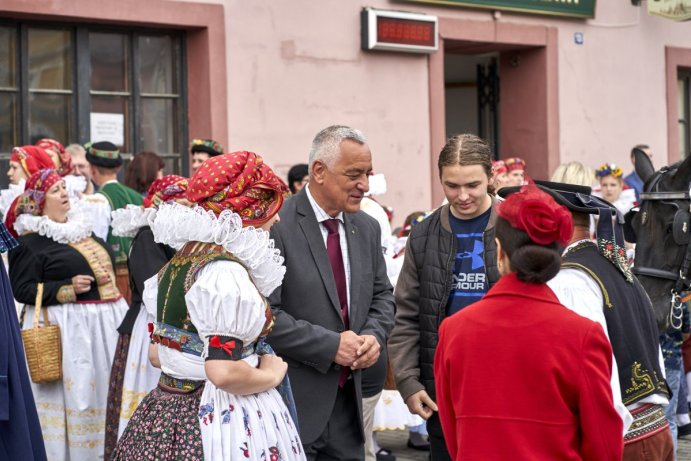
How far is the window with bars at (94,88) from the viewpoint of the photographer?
33.7 feet

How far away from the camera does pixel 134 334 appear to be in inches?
288

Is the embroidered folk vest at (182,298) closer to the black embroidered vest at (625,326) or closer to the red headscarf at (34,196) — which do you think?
the black embroidered vest at (625,326)

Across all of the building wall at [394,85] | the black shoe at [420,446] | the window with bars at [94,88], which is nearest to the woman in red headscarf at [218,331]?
the black shoe at [420,446]

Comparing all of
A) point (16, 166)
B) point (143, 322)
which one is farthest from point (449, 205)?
point (16, 166)

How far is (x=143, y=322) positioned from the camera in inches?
286

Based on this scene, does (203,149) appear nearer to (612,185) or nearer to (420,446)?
(420,446)

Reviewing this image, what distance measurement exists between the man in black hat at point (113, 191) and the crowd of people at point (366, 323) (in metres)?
1.47

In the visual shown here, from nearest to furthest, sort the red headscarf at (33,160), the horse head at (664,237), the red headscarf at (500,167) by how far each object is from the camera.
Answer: the horse head at (664,237) → the red headscarf at (33,160) → the red headscarf at (500,167)

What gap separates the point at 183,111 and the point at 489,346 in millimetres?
8234

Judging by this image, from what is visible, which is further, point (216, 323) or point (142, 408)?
point (142, 408)

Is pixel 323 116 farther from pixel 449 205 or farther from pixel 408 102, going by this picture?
pixel 449 205

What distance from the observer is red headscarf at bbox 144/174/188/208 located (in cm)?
713

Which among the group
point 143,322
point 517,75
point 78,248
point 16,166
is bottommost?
point 143,322

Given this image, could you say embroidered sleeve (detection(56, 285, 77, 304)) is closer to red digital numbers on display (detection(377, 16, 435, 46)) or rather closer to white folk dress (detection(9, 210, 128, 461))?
white folk dress (detection(9, 210, 128, 461))
